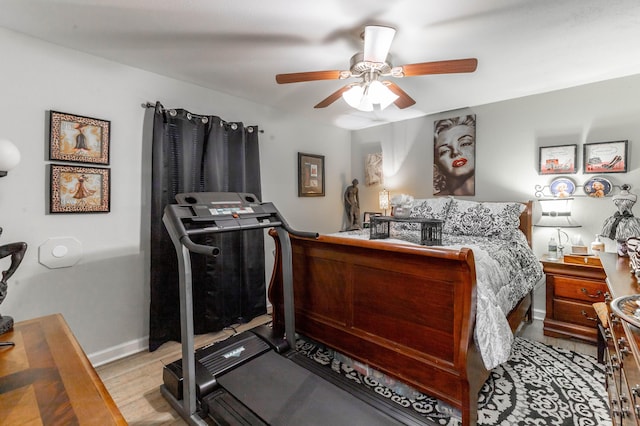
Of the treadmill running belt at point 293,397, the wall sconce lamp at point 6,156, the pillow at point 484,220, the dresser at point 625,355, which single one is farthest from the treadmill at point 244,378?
the pillow at point 484,220

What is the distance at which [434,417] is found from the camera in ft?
5.78

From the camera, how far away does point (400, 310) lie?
1.89m

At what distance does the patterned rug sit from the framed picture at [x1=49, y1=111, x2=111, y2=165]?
2334mm

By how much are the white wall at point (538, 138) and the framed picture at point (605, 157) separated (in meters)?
0.05

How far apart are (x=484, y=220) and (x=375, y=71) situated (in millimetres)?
1906

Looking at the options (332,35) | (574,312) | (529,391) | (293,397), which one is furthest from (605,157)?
(293,397)

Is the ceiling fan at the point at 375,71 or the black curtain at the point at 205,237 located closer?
the ceiling fan at the point at 375,71

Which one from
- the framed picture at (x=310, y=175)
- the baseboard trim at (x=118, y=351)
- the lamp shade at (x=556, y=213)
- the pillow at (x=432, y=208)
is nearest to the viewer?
the baseboard trim at (x=118, y=351)

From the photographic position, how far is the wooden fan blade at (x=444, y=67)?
1807 mm

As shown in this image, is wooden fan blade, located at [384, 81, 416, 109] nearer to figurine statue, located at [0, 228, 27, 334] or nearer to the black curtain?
the black curtain

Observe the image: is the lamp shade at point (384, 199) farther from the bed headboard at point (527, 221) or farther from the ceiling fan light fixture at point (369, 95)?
the ceiling fan light fixture at point (369, 95)

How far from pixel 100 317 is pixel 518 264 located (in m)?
3.44

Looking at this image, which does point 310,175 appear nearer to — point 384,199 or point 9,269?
point 384,199

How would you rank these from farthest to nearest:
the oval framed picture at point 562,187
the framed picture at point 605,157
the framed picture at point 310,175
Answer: the framed picture at point 310,175, the oval framed picture at point 562,187, the framed picture at point 605,157
